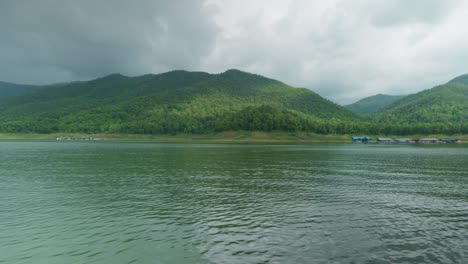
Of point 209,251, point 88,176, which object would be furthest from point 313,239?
point 88,176

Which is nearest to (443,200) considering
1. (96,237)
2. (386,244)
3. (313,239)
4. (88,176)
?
(386,244)

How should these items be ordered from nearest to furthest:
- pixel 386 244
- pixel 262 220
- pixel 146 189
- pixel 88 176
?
pixel 386 244 → pixel 262 220 → pixel 146 189 → pixel 88 176

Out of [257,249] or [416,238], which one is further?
[416,238]

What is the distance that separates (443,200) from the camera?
3369cm

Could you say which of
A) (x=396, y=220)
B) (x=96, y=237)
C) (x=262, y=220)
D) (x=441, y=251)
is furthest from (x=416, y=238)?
(x=96, y=237)

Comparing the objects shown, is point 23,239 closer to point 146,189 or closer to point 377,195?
point 146,189

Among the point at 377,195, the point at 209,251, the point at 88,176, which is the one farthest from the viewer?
the point at 88,176

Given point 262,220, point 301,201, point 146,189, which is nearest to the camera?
point 262,220

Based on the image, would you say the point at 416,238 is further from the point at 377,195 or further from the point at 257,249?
the point at 377,195

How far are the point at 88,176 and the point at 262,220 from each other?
37.9 meters

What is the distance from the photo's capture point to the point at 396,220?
2594cm

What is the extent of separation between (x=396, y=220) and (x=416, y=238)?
4.75 meters

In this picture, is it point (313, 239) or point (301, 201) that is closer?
point (313, 239)

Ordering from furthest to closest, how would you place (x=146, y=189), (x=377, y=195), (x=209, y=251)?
(x=146, y=189)
(x=377, y=195)
(x=209, y=251)
